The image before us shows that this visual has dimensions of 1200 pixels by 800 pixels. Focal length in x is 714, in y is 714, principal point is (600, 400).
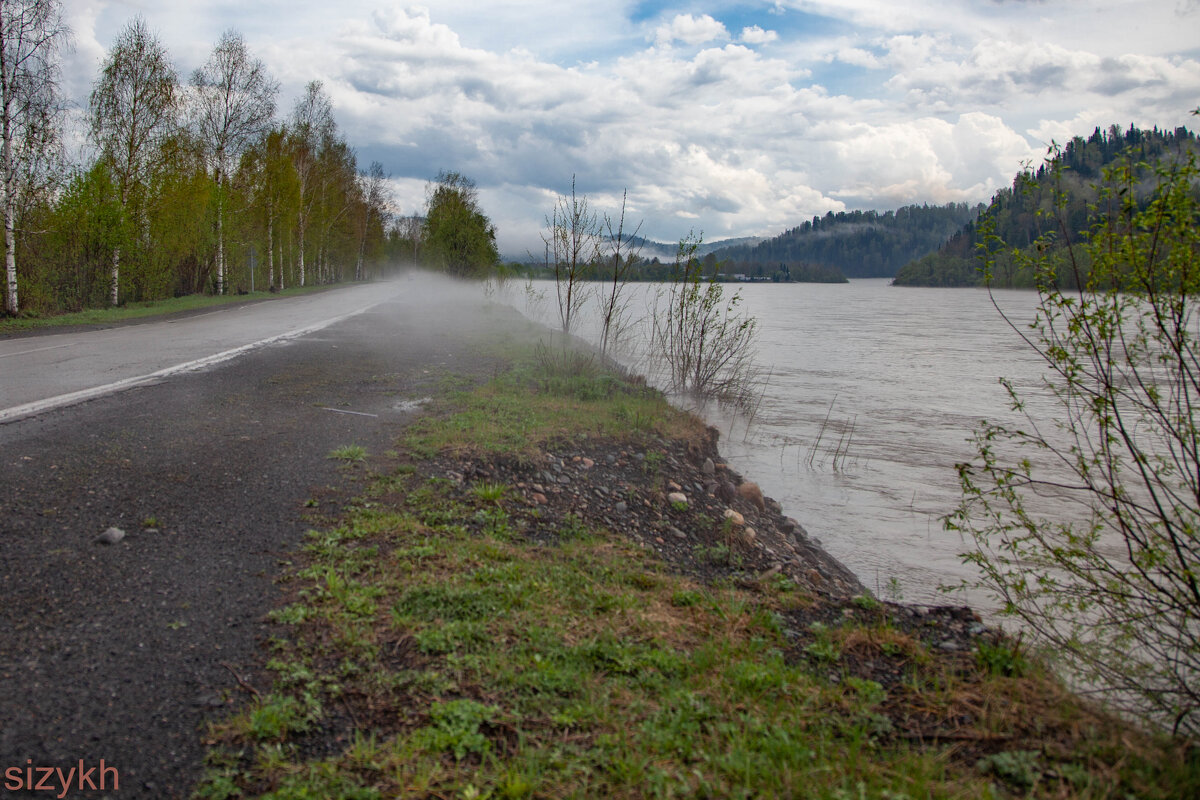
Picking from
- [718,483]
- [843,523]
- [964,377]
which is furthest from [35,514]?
[964,377]

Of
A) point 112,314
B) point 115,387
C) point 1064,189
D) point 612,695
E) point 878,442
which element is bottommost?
point 878,442

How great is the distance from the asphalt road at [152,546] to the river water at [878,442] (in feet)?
15.3

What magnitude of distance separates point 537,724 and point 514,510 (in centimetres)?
284

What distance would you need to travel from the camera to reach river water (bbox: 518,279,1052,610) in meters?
7.57

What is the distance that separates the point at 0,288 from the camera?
757 inches

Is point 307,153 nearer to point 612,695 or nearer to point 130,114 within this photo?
point 130,114

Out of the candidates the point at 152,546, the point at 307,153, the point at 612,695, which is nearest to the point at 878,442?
the point at 612,695

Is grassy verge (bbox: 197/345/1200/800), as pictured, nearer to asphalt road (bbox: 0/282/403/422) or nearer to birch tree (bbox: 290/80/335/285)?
asphalt road (bbox: 0/282/403/422)

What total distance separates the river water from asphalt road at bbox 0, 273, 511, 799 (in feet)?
15.3

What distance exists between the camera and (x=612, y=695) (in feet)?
10.1

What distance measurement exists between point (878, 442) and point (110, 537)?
11.6m

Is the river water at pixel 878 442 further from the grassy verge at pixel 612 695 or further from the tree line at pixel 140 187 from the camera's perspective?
the tree line at pixel 140 187

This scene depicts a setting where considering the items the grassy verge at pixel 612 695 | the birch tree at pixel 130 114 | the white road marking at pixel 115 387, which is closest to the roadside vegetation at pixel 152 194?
the birch tree at pixel 130 114

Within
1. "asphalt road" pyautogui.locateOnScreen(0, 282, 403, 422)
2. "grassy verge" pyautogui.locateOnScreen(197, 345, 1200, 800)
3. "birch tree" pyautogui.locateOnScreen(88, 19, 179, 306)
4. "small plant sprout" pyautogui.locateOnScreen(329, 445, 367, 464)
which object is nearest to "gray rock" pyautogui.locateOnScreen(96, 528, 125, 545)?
"grassy verge" pyautogui.locateOnScreen(197, 345, 1200, 800)
